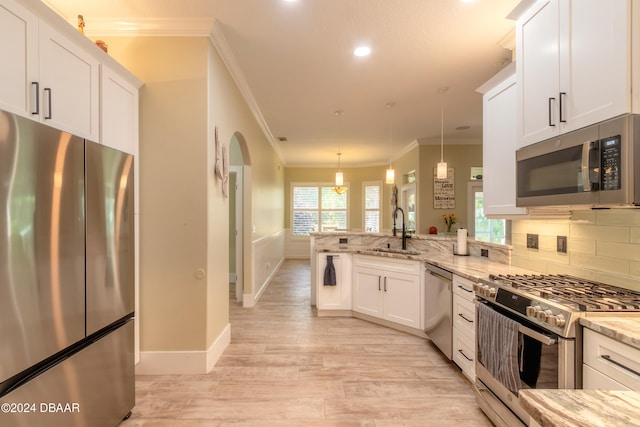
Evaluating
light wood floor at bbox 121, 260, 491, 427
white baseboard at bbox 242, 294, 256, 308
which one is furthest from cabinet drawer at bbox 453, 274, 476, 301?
white baseboard at bbox 242, 294, 256, 308

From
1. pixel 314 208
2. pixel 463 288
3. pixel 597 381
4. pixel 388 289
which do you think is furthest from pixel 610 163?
pixel 314 208

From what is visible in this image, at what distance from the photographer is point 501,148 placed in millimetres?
2393

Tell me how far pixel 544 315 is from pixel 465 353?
1156 mm

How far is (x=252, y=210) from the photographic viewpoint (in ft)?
14.7

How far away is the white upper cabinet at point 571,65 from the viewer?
1.35m

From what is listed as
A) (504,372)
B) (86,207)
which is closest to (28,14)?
(86,207)

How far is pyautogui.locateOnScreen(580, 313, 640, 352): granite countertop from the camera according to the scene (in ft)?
3.82

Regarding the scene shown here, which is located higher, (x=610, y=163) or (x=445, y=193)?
(x=445, y=193)

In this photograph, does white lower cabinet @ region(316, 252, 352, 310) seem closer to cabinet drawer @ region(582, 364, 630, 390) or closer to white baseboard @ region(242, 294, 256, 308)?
white baseboard @ region(242, 294, 256, 308)

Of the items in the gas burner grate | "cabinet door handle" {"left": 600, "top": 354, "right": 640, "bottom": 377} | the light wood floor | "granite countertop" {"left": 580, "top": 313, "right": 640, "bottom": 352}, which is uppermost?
the gas burner grate

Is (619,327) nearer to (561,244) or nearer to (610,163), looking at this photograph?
(610,163)

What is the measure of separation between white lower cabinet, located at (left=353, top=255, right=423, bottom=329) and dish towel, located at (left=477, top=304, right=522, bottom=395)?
121 centimetres

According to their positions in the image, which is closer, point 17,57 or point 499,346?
point 17,57

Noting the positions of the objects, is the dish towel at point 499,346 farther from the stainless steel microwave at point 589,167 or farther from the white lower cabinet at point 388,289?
the white lower cabinet at point 388,289
